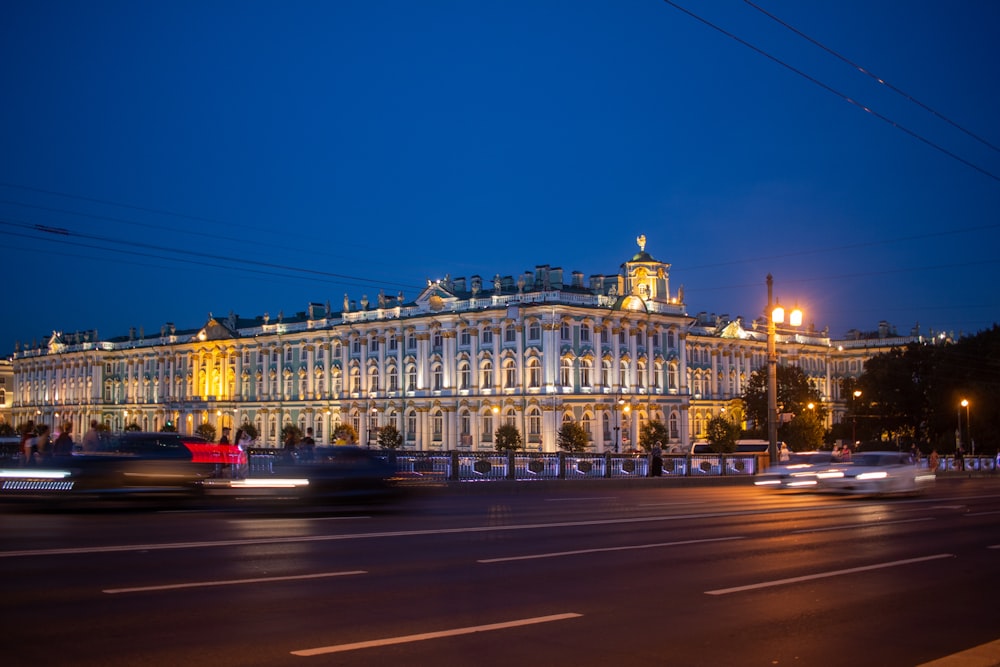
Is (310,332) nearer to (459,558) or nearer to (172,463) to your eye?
(172,463)

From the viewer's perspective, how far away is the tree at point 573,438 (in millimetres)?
84938

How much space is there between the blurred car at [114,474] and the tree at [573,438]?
6384 cm

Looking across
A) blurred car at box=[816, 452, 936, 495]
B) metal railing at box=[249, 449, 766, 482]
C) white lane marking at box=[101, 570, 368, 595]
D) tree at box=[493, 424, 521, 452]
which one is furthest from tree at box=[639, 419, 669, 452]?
white lane marking at box=[101, 570, 368, 595]

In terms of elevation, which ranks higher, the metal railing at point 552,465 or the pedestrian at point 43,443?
the pedestrian at point 43,443

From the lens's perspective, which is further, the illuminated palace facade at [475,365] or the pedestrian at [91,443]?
the illuminated palace facade at [475,365]

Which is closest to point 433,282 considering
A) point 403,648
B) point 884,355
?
point 884,355

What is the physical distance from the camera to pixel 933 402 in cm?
9225

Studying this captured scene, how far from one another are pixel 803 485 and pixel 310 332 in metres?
84.0

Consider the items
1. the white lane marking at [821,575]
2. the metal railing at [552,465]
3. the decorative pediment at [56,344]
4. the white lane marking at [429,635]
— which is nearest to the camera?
the white lane marking at [429,635]

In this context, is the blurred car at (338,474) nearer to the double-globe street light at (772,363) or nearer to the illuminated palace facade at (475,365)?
the double-globe street light at (772,363)

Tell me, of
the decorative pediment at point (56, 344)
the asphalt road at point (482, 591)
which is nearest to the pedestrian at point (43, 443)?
the asphalt road at point (482, 591)

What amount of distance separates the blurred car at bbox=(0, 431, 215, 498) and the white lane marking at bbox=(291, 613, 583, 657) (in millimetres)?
13468

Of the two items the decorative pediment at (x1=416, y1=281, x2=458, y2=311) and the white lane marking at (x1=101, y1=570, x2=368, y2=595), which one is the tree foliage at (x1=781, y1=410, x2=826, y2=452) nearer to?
the decorative pediment at (x1=416, y1=281, x2=458, y2=311)

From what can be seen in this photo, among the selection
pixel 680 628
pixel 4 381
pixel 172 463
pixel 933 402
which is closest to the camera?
pixel 680 628
